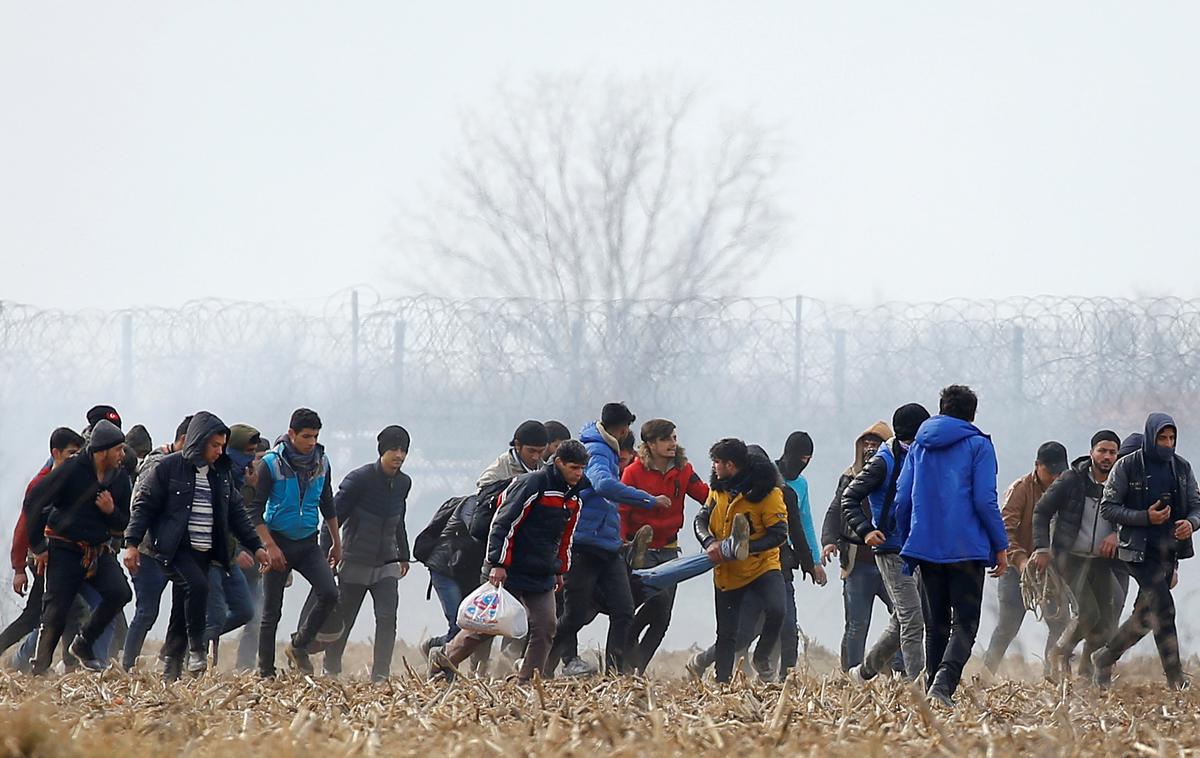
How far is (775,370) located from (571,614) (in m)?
8.79

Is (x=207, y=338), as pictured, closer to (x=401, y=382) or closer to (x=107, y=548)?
(x=401, y=382)

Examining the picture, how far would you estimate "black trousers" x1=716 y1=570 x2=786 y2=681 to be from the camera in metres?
8.70

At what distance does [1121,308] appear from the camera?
15.6 m

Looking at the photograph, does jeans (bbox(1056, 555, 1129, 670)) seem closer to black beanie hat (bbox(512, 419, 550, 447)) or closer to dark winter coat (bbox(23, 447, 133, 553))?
black beanie hat (bbox(512, 419, 550, 447))

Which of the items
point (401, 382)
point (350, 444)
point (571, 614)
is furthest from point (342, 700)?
point (350, 444)

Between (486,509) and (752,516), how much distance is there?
4.48 ft

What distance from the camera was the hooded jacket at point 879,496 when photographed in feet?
25.9

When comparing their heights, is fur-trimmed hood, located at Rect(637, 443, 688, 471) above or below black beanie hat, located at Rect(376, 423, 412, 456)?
below

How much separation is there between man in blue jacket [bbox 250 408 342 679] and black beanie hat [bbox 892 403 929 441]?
9.87ft

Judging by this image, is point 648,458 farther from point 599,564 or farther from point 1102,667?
point 1102,667

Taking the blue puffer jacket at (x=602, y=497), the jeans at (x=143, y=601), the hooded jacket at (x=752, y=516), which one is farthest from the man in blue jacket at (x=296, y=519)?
the hooded jacket at (x=752, y=516)

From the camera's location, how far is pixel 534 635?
25.9 ft

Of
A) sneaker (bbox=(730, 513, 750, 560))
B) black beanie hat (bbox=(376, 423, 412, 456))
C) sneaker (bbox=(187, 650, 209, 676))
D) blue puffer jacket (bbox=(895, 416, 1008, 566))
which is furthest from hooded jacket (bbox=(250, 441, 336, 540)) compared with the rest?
blue puffer jacket (bbox=(895, 416, 1008, 566))

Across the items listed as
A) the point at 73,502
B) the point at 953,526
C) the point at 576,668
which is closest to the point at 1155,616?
the point at 953,526
